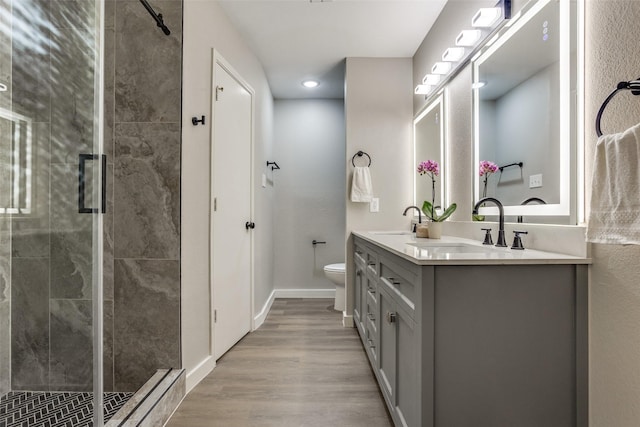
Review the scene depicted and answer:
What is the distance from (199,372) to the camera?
195 cm

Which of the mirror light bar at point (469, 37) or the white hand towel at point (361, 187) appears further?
the white hand towel at point (361, 187)

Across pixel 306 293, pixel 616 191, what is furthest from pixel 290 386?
pixel 306 293

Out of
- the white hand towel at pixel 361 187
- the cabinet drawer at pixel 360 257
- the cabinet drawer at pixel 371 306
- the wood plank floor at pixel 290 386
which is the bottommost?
the wood plank floor at pixel 290 386

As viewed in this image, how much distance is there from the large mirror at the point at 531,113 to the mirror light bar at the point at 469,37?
0.33 ft

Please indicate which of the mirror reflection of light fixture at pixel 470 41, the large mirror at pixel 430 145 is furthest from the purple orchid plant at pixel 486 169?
→ the mirror reflection of light fixture at pixel 470 41

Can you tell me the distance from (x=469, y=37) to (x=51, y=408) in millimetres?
2933

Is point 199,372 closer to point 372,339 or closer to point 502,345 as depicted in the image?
point 372,339

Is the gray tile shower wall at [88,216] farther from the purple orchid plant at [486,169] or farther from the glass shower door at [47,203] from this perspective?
the purple orchid plant at [486,169]

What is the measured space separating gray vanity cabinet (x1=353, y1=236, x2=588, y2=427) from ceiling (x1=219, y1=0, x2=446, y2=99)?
2.02m

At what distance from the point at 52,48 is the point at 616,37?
2.37m

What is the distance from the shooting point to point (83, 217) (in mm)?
1583

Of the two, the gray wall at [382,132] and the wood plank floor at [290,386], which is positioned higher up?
the gray wall at [382,132]

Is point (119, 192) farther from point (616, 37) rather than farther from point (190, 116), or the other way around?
point (616, 37)

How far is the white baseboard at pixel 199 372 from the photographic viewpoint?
1.85m
